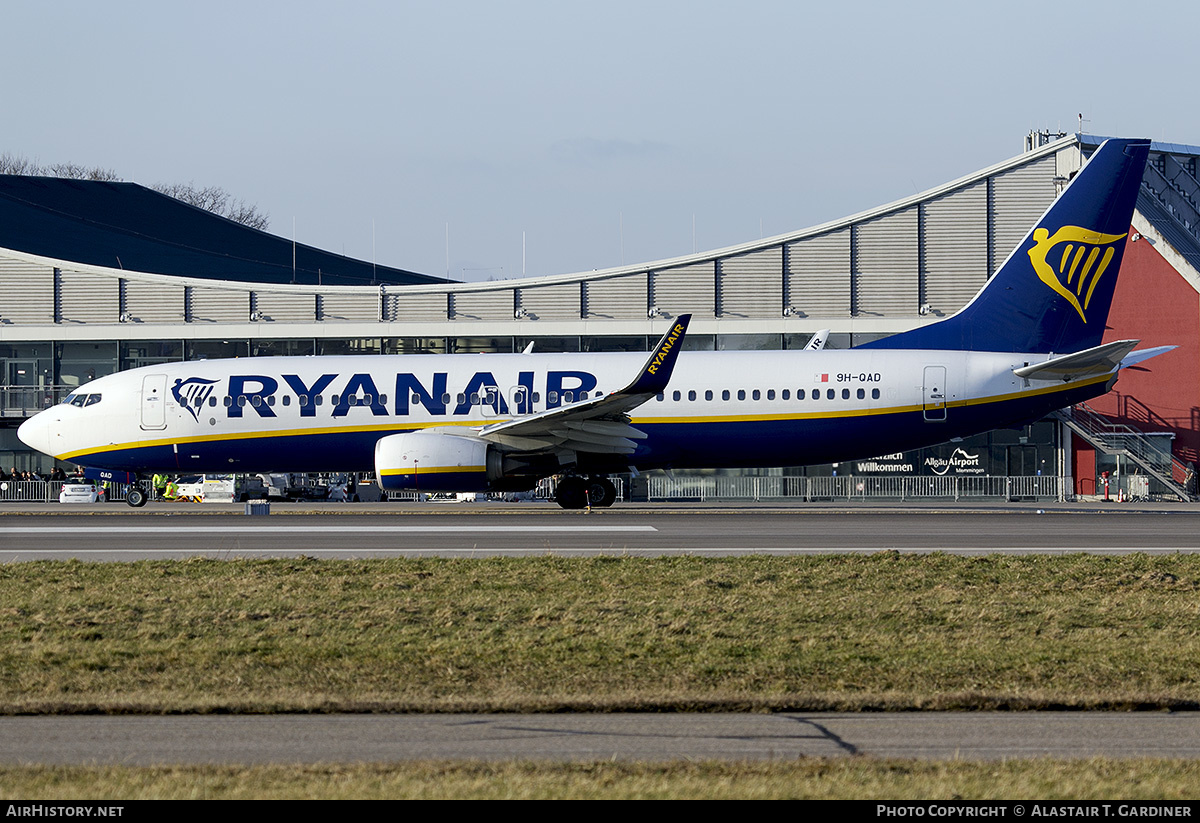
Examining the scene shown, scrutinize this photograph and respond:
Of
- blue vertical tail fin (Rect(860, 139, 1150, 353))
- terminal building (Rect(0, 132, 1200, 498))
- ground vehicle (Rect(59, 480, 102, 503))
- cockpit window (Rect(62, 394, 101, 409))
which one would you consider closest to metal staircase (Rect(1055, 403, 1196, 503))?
terminal building (Rect(0, 132, 1200, 498))

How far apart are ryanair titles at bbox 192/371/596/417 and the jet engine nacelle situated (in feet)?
7.89

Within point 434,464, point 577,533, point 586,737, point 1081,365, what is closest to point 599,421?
point 434,464

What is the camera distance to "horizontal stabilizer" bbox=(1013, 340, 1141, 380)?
29.3m

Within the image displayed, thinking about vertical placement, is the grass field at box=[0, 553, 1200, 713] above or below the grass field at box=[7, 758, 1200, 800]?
below

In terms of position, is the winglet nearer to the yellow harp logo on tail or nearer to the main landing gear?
the main landing gear

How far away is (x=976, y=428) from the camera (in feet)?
104

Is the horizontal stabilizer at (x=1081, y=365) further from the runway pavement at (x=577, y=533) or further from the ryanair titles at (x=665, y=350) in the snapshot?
the ryanair titles at (x=665, y=350)

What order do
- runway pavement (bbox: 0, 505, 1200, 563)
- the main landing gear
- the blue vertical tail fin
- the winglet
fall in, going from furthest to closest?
the main landing gear < the blue vertical tail fin < the winglet < runway pavement (bbox: 0, 505, 1200, 563)

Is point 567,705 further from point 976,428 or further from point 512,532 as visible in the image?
point 976,428

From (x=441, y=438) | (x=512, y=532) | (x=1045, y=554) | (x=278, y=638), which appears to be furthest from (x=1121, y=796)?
(x=441, y=438)

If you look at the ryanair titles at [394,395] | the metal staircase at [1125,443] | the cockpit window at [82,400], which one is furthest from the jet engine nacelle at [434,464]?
the metal staircase at [1125,443]

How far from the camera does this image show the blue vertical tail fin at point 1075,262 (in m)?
31.5

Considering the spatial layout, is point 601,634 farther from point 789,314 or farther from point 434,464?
point 789,314

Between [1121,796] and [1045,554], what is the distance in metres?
13.7
